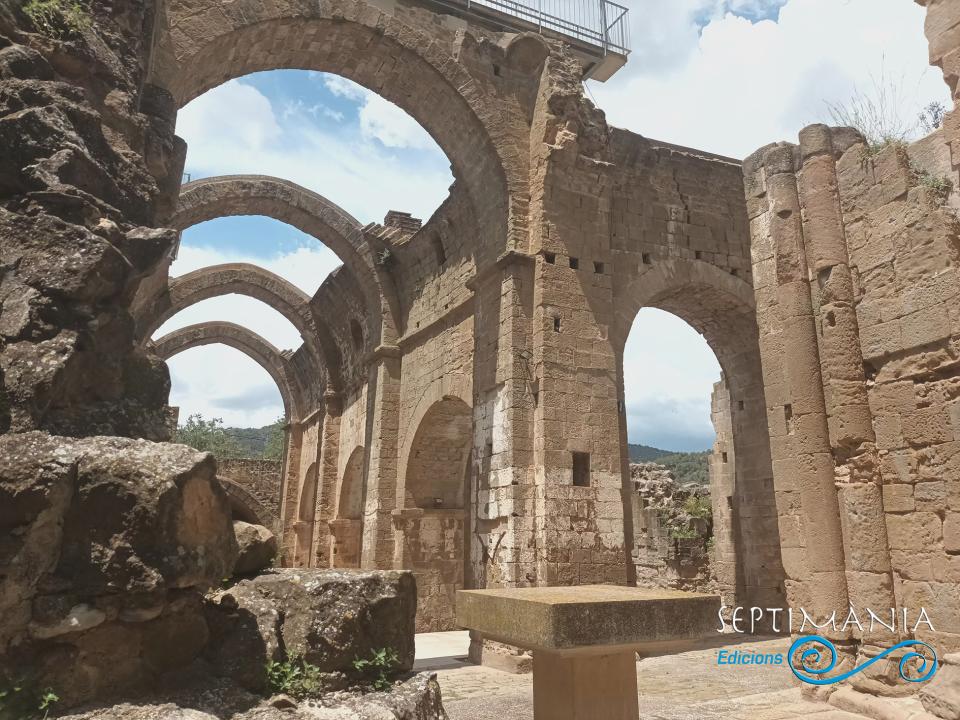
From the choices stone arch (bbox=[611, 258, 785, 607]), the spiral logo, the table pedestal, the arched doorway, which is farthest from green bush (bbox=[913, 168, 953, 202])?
the arched doorway

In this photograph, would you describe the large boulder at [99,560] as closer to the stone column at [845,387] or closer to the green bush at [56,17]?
the green bush at [56,17]

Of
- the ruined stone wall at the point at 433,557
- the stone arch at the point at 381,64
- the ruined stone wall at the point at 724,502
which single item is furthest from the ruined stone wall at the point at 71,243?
the ruined stone wall at the point at 724,502

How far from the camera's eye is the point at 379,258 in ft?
45.4

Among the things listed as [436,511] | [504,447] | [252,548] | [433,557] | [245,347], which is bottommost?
[433,557]

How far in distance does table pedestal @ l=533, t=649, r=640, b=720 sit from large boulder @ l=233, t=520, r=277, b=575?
6.10ft

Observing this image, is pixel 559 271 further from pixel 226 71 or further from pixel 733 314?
pixel 226 71

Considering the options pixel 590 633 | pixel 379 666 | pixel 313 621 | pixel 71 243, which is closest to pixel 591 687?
pixel 590 633

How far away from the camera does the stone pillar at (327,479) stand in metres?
15.9

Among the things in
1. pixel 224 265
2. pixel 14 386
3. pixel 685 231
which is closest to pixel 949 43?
pixel 14 386

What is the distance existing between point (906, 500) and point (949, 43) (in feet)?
10.0

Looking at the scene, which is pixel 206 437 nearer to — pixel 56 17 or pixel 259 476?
pixel 259 476

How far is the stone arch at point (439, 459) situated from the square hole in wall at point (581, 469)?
11.8 ft

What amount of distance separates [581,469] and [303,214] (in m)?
9.05

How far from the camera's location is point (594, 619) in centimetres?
335
